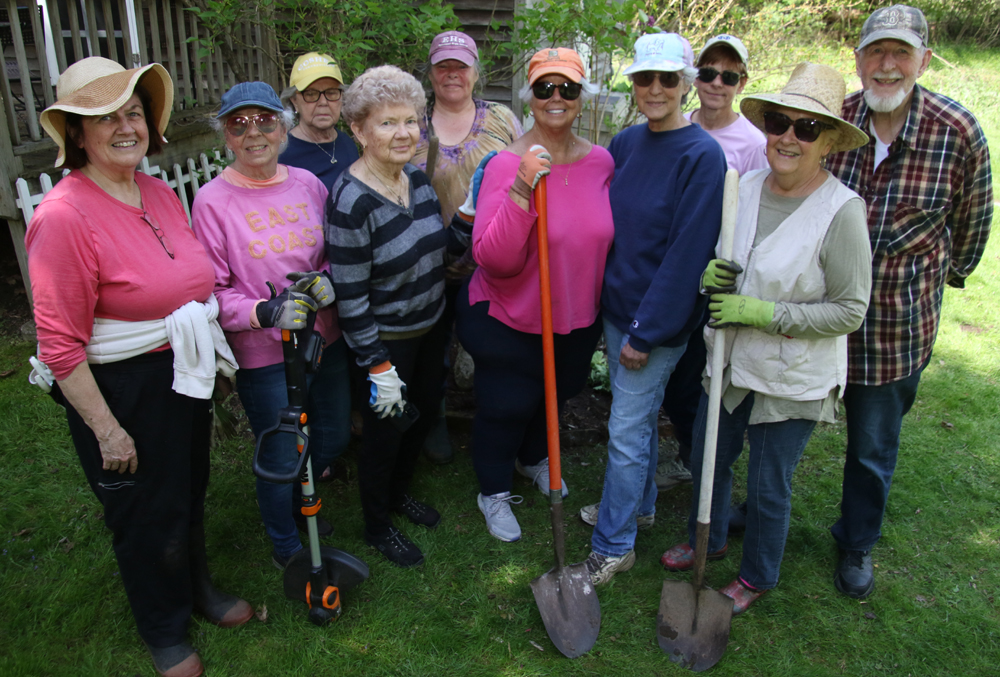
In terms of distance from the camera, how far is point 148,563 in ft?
8.54

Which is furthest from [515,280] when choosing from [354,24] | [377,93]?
[354,24]

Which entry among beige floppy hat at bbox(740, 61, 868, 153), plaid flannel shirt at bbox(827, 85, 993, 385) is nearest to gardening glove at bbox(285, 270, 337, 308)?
beige floppy hat at bbox(740, 61, 868, 153)

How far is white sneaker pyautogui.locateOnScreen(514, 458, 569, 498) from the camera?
12.9 ft

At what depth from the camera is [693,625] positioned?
9.54 ft

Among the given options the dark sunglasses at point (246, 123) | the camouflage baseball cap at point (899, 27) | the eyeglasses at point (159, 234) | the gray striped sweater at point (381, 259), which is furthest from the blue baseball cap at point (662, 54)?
the eyeglasses at point (159, 234)

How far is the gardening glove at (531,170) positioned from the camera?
2.69 metres

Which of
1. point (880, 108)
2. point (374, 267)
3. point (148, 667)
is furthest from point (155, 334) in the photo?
point (880, 108)

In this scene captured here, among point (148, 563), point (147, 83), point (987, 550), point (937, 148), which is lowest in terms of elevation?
point (987, 550)

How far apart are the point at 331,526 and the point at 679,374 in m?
2.04

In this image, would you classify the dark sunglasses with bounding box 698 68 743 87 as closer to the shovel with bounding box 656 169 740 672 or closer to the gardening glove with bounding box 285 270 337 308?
the shovel with bounding box 656 169 740 672

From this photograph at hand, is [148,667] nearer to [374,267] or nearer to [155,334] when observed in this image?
[155,334]

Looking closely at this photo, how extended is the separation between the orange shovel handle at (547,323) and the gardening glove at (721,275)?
2.10 ft

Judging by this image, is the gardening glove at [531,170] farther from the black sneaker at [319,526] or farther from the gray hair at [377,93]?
the black sneaker at [319,526]

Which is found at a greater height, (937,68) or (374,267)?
(937,68)
